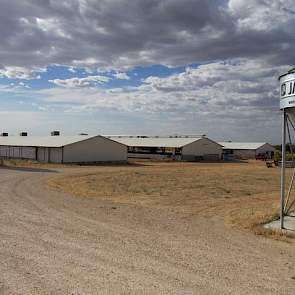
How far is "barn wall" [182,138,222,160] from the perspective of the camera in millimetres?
63469

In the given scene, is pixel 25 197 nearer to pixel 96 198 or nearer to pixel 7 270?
pixel 96 198

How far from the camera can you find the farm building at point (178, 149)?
63.6 meters

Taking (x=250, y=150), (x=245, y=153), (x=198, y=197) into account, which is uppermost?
(x=250, y=150)

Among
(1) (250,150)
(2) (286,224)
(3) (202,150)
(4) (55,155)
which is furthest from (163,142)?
(2) (286,224)

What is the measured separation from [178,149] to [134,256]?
56072 mm

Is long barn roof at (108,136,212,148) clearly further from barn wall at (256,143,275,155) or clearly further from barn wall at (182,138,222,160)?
barn wall at (256,143,275,155)

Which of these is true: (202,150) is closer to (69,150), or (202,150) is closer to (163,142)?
(163,142)

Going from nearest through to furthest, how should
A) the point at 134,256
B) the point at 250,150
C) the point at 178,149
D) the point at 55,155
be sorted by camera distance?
the point at 134,256 → the point at 55,155 → the point at 178,149 → the point at 250,150

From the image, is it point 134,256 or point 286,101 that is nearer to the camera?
point 134,256

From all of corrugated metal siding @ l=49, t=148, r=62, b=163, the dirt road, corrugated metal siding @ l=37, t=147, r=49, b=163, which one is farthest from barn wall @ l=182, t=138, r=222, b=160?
the dirt road

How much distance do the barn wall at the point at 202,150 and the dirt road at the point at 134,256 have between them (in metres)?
50.8

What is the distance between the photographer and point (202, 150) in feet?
217

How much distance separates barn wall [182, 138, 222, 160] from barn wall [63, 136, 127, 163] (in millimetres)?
12479

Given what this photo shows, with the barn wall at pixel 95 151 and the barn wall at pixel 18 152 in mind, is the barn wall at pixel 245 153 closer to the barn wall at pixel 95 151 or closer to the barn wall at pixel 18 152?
the barn wall at pixel 95 151
